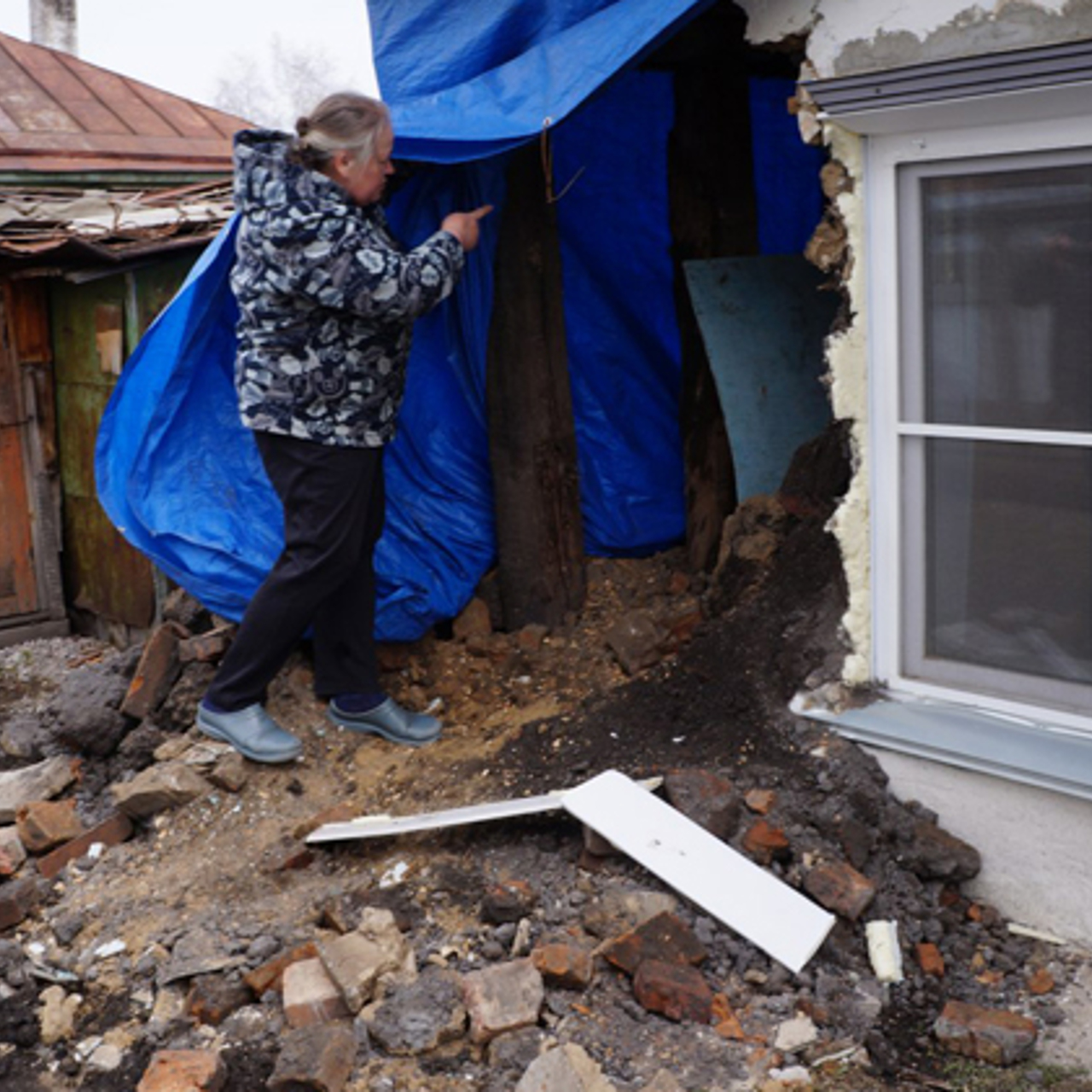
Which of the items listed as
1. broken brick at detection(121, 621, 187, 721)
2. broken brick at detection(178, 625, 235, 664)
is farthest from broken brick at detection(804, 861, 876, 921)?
broken brick at detection(121, 621, 187, 721)

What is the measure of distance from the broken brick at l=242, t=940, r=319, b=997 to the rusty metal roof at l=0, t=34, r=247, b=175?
5619 mm

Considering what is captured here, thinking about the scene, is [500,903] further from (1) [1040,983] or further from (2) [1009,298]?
(2) [1009,298]

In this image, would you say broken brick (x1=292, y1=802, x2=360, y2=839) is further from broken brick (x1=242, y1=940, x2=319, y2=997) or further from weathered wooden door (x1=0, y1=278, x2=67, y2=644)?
weathered wooden door (x1=0, y1=278, x2=67, y2=644)

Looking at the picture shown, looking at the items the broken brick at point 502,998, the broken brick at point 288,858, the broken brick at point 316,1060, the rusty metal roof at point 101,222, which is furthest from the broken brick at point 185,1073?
the rusty metal roof at point 101,222

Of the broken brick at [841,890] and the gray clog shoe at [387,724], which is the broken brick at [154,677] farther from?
the broken brick at [841,890]

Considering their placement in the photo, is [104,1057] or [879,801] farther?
[879,801]

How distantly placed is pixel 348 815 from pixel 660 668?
1119mm

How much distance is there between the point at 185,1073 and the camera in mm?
3029

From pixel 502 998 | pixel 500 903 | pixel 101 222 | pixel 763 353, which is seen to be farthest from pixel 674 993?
pixel 101 222

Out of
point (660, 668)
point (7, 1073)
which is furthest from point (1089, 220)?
point (7, 1073)

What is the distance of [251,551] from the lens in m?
4.68

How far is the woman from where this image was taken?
13.0 ft

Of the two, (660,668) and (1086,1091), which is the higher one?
Answer: (660,668)

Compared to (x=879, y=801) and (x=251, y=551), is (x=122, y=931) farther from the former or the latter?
(x=879, y=801)
